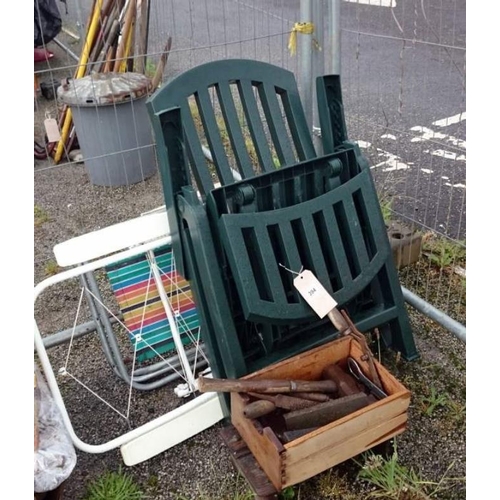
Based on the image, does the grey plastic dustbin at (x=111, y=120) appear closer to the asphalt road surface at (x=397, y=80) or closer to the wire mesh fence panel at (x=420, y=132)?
the asphalt road surface at (x=397, y=80)

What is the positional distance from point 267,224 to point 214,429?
0.79 m

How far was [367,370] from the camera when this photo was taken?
5.81 ft

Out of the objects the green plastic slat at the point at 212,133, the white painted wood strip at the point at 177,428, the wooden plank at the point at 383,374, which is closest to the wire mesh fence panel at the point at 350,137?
the green plastic slat at the point at 212,133

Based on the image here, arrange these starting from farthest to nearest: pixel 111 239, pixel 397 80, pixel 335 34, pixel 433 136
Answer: pixel 397 80
pixel 433 136
pixel 335 34
pixel 111 239

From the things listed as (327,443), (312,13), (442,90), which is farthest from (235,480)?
(442,90)

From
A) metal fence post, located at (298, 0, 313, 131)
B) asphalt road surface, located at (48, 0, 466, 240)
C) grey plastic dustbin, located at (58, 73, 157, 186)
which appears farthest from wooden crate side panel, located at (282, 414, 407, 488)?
grey plastic dustbin, located at (58, 73, 157, 186)

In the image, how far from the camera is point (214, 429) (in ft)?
6.45

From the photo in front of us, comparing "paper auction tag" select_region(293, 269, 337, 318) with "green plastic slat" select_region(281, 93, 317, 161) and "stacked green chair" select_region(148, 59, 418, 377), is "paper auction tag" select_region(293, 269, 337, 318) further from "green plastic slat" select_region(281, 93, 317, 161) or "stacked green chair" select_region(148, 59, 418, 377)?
"green plastic slat" select_region(281, 93, 317, 161)

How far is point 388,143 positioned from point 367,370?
244 cm

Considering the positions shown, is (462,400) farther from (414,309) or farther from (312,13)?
(312,13)

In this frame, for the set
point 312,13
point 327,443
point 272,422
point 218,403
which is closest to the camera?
point 327,443

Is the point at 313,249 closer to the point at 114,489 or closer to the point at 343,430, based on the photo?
the point at 343,430

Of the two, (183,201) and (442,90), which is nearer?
(183,201)

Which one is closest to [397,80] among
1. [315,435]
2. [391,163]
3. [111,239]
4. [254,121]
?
[391,163]
